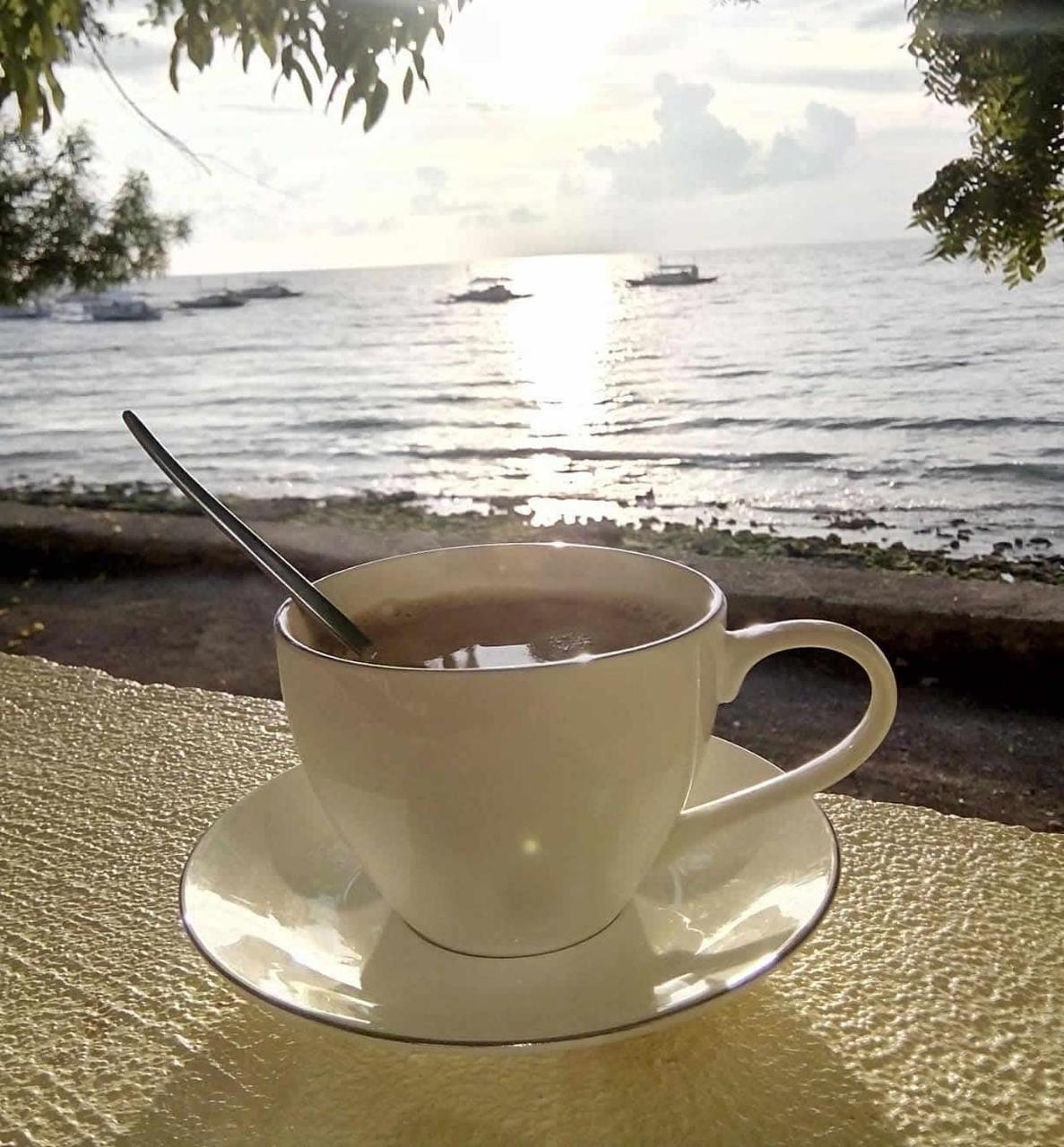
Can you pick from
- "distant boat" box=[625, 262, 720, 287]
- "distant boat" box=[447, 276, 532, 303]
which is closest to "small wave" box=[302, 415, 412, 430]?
"distant boat" box=[447, 276, 532, 303]

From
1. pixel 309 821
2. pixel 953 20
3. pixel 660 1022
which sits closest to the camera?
pixel 660 1022

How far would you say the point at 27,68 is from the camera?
43.5 inches

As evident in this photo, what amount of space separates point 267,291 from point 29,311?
1.70ft

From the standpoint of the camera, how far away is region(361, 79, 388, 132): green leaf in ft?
3.26

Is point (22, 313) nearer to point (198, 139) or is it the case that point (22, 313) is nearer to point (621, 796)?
point (198, 139)

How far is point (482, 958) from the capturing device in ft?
1.02

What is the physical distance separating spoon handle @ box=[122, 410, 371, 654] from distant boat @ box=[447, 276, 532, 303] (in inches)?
58.7

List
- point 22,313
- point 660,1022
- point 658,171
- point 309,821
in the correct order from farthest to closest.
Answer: point 22,313, point 658,171, point 309,821, point 660,1022

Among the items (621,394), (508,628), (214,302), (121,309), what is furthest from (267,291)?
(508,628)

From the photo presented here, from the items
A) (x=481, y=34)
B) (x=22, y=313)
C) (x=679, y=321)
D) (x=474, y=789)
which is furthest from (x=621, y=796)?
(x=22, y=313)

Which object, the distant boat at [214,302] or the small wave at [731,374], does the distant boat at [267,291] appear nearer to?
the distant boat at [214,302]

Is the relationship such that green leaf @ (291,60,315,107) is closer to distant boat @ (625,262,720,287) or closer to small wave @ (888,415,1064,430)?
distant boat @ (625,262,720,287)

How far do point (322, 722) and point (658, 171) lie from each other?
110cm

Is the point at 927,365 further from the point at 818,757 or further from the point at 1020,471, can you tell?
the point at 818,757
